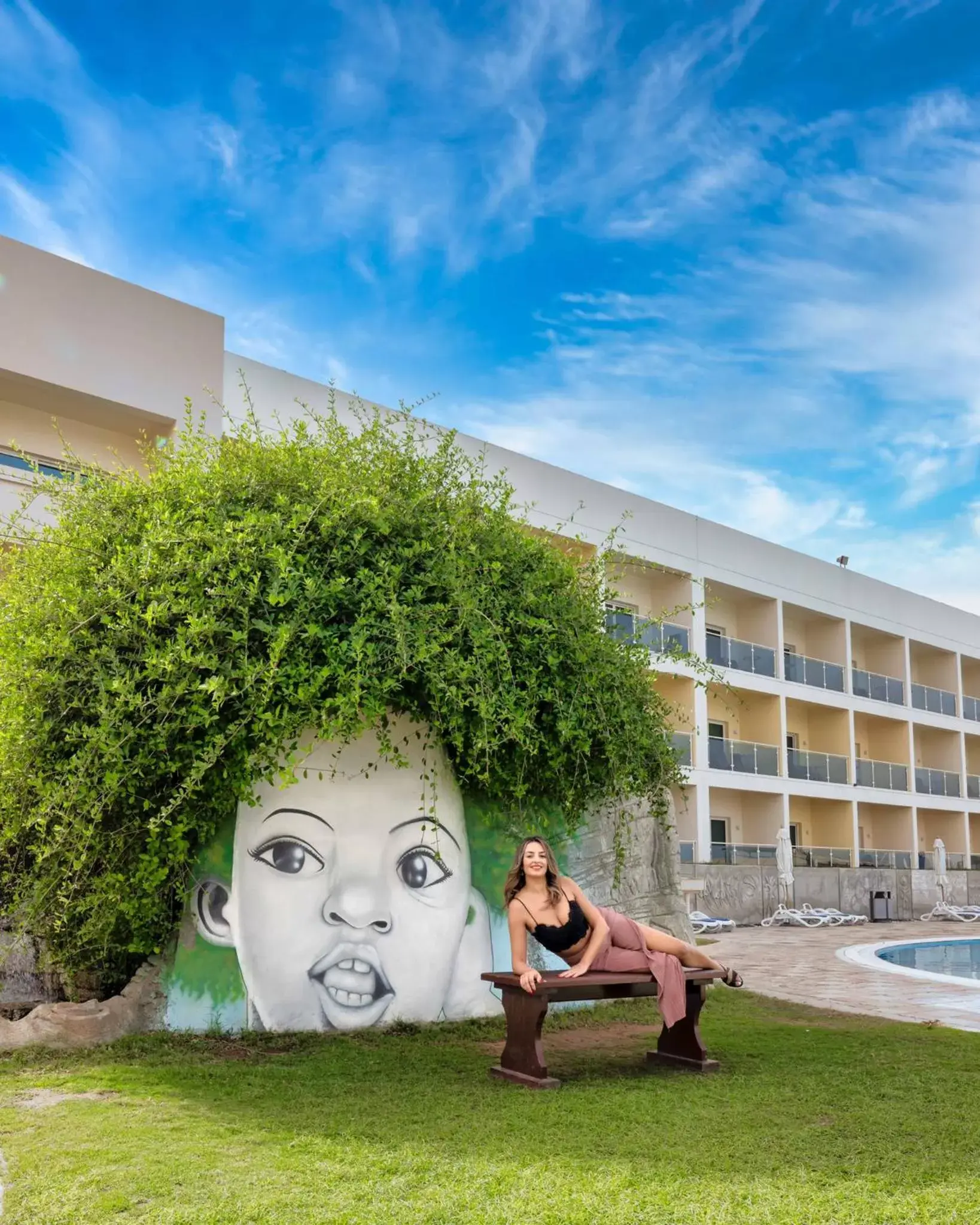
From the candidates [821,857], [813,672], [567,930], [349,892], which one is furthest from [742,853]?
[567,930]

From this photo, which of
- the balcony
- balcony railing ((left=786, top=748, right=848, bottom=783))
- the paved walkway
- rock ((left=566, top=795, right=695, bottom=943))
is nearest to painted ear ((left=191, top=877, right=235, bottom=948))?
rock ((left=566, top=795, right=695, bottom=943))

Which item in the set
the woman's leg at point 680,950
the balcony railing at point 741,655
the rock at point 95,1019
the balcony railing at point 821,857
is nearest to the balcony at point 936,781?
the balcony railing at point 821,857

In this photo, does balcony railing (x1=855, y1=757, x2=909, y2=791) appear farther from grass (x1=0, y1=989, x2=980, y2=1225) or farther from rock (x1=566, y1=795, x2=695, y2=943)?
grass (x1=0, y1=989, x2=980, y2=1225)

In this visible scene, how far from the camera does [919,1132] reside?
5.16 metres

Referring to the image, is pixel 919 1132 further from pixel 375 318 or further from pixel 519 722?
pixel 375 318

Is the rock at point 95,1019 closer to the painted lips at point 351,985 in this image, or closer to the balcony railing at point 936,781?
the painted lips at point 351,985

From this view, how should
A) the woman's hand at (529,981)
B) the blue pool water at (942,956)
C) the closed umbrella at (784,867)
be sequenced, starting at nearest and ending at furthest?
the woman's hand at (529,981) → the blue pool water at (942,956) → the closed umbrella at (784,867)

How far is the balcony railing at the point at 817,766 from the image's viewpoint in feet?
93.7

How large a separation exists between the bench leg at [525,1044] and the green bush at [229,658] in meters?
1.66

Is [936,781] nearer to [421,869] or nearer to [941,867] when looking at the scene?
[941,867]

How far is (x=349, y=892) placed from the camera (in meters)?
7.71

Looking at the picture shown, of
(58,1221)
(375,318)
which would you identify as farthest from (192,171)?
(58,1221)

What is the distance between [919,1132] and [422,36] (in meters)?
11.4

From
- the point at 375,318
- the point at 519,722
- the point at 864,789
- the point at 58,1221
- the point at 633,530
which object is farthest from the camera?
the point at 864,789
